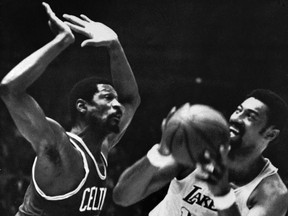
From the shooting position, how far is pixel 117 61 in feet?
13.4

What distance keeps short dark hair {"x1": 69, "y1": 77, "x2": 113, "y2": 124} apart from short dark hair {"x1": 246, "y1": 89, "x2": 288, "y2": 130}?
875 mm

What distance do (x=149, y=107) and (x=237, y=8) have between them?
2.53ft

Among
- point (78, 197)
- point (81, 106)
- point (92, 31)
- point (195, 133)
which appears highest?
point (92, 31)

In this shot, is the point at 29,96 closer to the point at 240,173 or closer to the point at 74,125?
the point at 74,125

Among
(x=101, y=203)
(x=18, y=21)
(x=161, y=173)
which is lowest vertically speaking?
(x=101, y=203)

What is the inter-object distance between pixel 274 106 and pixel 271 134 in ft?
0.53

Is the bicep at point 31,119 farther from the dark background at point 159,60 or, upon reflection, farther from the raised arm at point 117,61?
the raised arm at point 117,61

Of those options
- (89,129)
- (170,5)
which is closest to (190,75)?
(170,5)

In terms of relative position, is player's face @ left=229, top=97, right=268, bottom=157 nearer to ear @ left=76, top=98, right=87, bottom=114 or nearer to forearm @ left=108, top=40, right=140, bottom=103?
forearm @ left=108, top=40, right=140, bottom=103

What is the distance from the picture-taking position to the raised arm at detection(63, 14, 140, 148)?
4.08 metres

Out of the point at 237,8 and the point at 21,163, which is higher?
the point at 237,8

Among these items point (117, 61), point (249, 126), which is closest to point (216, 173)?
point (249, 126)

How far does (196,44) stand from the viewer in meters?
4.03

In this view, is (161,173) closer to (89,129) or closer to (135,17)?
(89,129)
